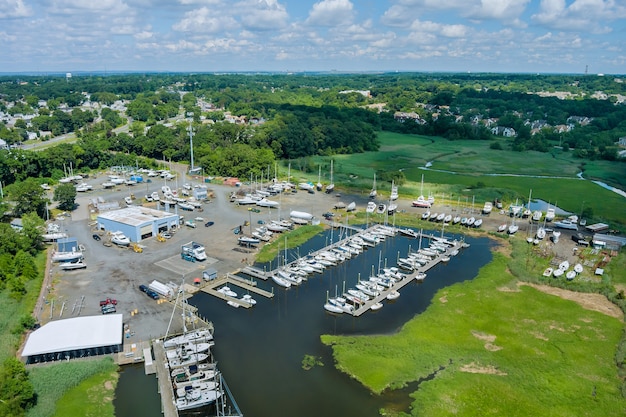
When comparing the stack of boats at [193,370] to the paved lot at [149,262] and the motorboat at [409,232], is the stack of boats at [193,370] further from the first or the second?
the motorboat at [409,232]

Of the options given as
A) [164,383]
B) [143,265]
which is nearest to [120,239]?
[143,265]

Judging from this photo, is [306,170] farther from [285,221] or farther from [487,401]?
[487,401]

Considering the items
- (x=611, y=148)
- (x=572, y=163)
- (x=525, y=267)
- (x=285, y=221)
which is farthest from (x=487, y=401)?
(x=611, y=148)

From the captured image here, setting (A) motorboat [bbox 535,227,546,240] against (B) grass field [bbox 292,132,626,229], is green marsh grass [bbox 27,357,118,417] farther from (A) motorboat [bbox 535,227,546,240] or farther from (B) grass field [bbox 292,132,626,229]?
(B) grass field [bbox 292,132,626,229]

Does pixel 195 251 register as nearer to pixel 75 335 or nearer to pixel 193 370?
pixel 75 335

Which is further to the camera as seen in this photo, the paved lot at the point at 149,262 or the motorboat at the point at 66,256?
the motorboat at the point at 66,256

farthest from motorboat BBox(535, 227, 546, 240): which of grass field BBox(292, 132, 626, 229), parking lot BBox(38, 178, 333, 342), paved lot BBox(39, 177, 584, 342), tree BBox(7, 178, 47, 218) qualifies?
tree BBox(7, 178, 47, 218)

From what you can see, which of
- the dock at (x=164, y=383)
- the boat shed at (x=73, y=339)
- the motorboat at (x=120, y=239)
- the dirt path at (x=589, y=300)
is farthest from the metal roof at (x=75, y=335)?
the dirt path at (x=589, y=300)
